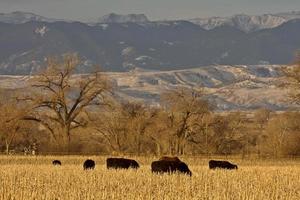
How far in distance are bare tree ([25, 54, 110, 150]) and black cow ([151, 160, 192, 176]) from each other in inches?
1426

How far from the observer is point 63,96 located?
229 ft

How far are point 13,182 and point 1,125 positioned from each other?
44075mm

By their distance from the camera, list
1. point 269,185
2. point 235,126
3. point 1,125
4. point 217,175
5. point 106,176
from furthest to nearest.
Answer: point 235,126 < point 1,125 < point 217,175 < point 106,176 < point 269,185

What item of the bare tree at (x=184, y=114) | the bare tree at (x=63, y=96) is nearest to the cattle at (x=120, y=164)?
the bare tree at (x=63, y=96)

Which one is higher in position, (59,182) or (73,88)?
(73,88)

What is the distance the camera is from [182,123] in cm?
7569

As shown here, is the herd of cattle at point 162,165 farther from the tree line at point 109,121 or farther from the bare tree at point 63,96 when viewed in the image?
the bare tree at point 63,96

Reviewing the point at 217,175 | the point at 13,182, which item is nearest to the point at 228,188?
the point at 217,175

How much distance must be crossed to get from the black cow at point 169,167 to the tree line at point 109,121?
2920cm

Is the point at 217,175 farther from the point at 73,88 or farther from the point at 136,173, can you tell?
the point at 73,88

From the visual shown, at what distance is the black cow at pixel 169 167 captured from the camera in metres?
32.9

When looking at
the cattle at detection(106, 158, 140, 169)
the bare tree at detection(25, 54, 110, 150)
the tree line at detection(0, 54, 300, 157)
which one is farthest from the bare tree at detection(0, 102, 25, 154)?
the cattle at detection(106, 158, 140, 169)

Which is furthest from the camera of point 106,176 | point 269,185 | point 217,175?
point 217,175

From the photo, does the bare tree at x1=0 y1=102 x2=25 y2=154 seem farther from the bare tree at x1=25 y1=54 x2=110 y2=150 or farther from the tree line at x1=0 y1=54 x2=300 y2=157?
the bare tree at x1=25 y1=54 x2=110 y2=150
